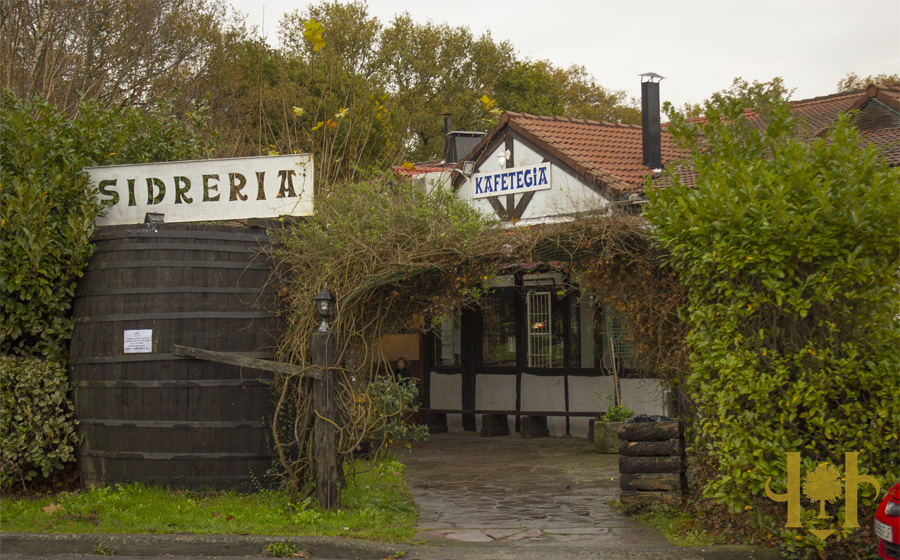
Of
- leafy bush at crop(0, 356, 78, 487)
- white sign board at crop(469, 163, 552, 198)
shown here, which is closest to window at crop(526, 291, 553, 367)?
white sign board at crop(469, 163, 552, 198)

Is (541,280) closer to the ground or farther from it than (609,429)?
farther from it

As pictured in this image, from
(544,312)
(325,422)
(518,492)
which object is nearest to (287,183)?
(325,422)

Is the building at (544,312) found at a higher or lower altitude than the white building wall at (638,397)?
higher

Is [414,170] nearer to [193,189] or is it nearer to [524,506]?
[193,189]

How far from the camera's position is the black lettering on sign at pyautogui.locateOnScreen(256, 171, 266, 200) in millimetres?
7598

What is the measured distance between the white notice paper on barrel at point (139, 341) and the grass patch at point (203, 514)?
1.12m

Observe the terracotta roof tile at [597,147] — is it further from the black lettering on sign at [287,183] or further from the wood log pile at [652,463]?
the black lettering on sign at [287,183]

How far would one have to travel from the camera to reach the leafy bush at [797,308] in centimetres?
562

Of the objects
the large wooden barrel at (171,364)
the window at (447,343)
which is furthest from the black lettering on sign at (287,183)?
the window at (447,343)

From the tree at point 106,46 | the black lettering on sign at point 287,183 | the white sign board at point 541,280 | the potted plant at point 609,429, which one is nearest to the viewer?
the black lettering on sign at point 287,183

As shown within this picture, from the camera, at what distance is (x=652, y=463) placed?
23.7 ft

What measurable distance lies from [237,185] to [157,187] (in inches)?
27.7

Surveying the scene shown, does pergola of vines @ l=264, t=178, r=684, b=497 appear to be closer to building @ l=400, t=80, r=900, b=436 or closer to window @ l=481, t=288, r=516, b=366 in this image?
building @ l=400, t=80, r=900, b=436

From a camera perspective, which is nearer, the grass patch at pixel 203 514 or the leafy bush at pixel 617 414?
the grass patch at pixel 203 514
